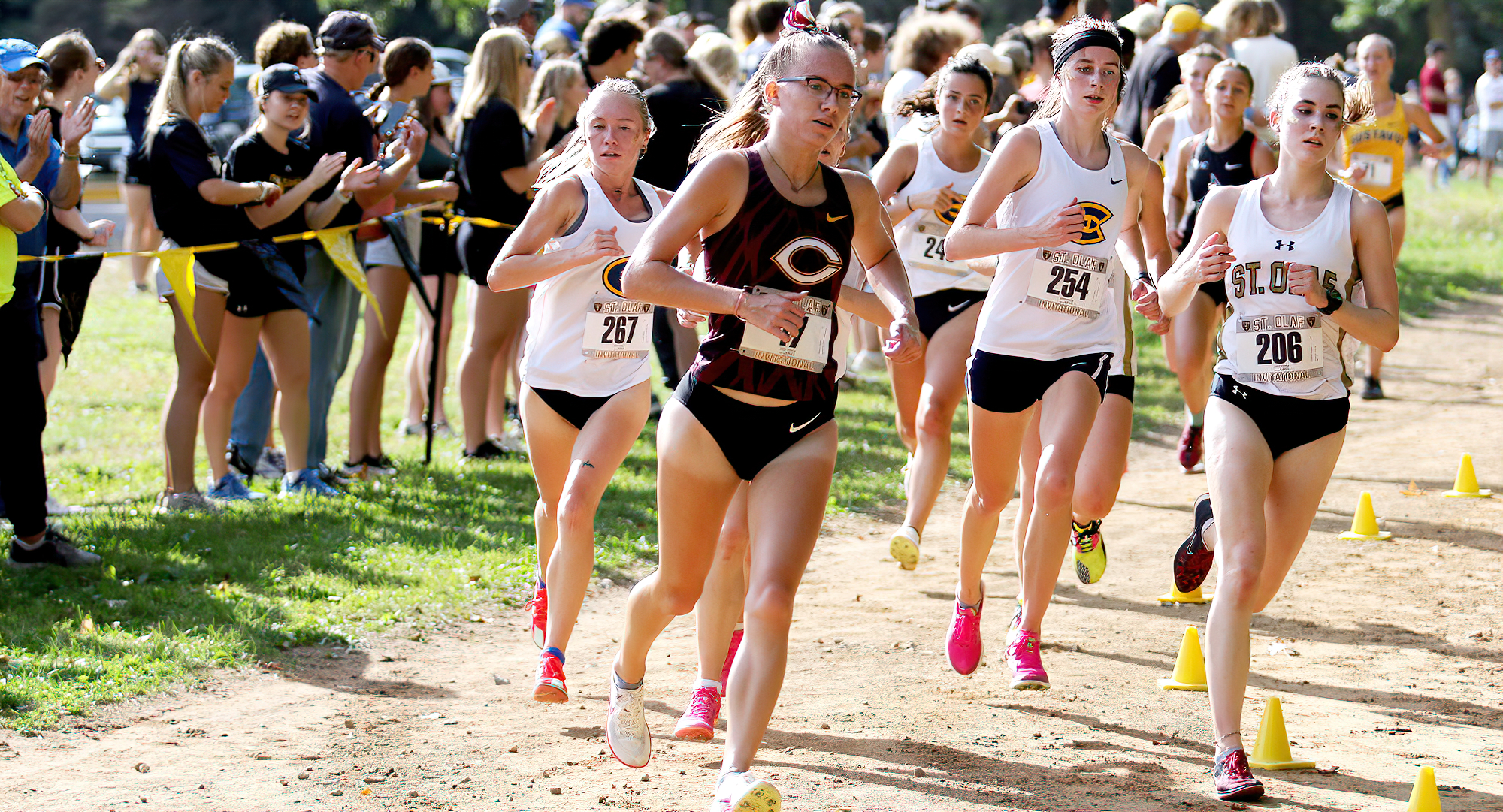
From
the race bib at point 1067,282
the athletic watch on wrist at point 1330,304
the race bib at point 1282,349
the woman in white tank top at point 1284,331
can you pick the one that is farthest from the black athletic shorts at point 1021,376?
the athletic watch on wrist at point 1330,304

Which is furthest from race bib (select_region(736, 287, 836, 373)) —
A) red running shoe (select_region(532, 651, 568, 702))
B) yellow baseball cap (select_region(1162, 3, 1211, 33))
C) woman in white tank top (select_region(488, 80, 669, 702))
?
yellow baseball cap (select_region(1162, 3, 1211, 33))

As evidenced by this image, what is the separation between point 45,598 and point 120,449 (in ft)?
11.1

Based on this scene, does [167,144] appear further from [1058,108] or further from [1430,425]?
[1430,425]

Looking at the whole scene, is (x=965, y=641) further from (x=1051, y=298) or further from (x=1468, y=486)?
(x=1468, y=486)

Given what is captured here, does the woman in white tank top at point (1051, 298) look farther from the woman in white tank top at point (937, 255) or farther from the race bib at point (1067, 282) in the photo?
the woman in white tank top at point (937, 255)

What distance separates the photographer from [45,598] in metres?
5.96

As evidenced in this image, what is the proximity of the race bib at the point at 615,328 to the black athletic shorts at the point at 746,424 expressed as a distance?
1.21 meters

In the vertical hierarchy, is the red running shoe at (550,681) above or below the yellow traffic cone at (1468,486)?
below

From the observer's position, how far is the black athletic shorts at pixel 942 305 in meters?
6.45

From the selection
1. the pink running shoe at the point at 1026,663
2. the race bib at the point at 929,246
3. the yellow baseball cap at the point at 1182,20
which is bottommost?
the pink running shoe at the point at 1026,663

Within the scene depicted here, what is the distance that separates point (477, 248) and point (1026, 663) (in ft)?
13.7

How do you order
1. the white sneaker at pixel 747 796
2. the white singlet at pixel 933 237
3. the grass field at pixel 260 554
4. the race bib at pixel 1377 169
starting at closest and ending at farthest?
the white sneaker at pixel 747 796, the grass field at pixel 260 554, the white singlet at pixel 933 237, the race bib at pixel 1377 169

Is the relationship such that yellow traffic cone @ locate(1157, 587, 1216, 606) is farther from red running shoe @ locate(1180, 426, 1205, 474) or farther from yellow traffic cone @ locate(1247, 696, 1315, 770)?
red running shoe @ locate(1180, 426, 1205, 474)

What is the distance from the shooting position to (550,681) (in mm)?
4715
